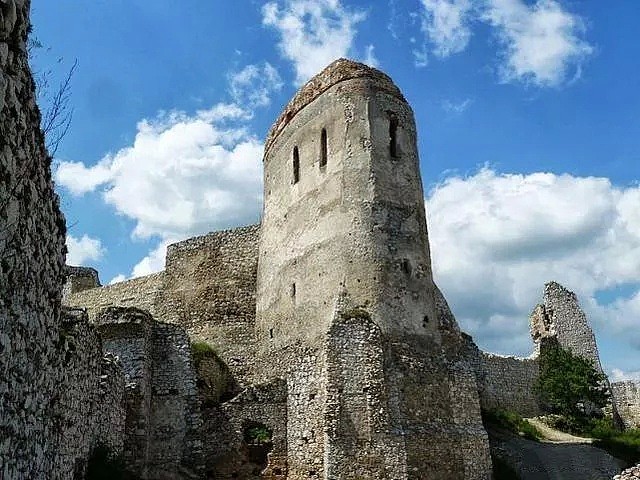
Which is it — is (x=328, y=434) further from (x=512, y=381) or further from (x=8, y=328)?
(x=512, y=381)

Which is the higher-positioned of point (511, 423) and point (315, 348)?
point (315, 348)

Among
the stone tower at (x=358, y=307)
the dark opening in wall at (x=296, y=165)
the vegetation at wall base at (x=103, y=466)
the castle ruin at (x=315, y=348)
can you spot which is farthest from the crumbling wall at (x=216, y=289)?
the vegetation at wall base at (x=103, y=466)

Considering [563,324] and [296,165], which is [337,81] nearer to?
[296,165]

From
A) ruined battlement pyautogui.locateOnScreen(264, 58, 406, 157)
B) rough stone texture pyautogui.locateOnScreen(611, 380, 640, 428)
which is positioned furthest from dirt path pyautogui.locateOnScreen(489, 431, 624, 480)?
A: rough stone texture pyautogui.locateOnScreen(611, 380, 640, 428)

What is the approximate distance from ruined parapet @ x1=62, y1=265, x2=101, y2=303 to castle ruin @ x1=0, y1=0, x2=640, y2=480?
1307cm

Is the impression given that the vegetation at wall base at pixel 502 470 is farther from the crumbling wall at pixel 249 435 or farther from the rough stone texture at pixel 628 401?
the rough stone texture at pixel 628 401

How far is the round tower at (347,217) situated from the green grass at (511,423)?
8.00 m

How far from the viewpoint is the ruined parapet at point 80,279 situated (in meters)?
35.1

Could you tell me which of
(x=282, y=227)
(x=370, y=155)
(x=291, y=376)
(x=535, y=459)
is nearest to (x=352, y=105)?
(x=370, y=155)

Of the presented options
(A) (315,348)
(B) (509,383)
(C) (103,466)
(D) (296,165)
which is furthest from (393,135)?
(B) (509,383)

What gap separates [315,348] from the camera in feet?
57.7

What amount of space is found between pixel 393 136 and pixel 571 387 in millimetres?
15805

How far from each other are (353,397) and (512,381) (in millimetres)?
16624

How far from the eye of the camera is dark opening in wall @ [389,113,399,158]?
20.1 metres
